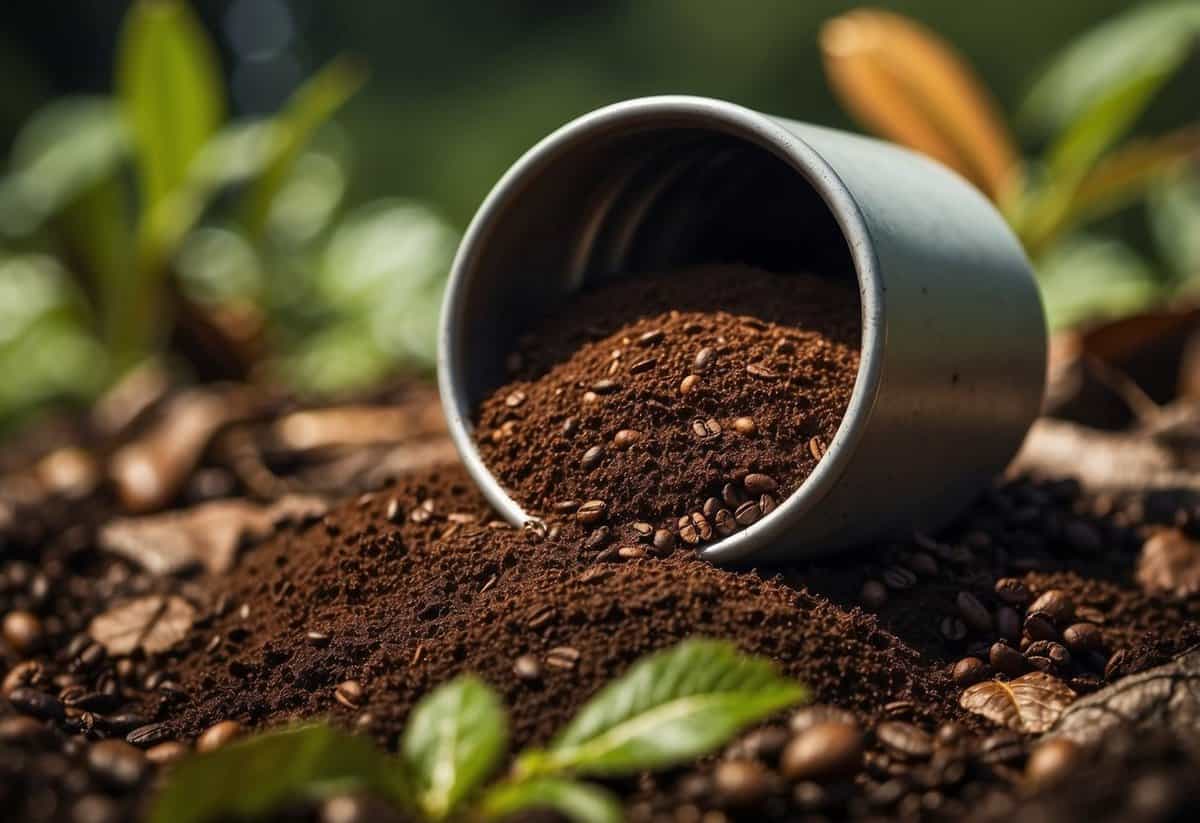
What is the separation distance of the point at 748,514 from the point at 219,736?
804 millimetres

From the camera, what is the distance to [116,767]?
1.28m

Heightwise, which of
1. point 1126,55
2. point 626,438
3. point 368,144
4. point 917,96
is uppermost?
point 1126,55

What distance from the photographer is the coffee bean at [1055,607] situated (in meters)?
1.85

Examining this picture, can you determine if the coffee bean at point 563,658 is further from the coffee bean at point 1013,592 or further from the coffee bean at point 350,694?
the coffee bean at point 1013,592

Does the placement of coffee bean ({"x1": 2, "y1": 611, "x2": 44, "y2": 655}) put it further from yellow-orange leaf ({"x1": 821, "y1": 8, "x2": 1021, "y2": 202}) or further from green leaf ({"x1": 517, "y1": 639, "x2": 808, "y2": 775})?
yellow-orange leaf ({"x1": 821, "y1": 8, "x2": 1021, "y2": 202})

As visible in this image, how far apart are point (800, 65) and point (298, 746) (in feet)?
24.5

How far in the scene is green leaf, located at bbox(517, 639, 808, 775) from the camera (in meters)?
1.17

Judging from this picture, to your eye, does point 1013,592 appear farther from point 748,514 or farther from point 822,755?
point 822,755

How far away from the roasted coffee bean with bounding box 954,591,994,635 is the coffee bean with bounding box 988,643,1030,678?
93mm

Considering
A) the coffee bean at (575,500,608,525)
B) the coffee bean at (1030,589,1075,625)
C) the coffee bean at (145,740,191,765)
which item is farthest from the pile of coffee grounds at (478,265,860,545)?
the coffee bean at (145,740,191,765)

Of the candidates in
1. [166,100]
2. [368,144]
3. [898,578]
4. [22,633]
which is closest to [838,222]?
[898,578]

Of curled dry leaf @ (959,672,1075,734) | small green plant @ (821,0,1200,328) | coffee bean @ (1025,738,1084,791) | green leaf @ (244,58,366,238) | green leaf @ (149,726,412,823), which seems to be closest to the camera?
green leaf @ (149,726,412,823)

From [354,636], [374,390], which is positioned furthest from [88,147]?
[354,636]

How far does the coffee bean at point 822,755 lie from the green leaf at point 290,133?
3.64 m
